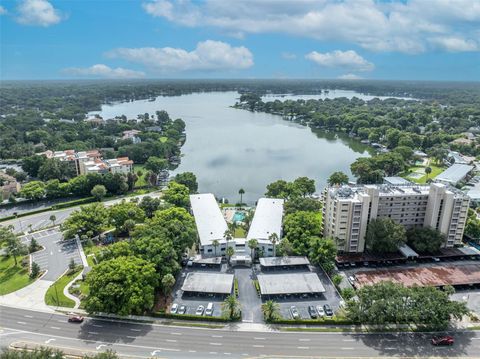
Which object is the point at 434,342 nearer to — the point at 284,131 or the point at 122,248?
the point at 122,248

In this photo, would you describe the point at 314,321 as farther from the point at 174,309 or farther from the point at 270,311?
the point at 174,309

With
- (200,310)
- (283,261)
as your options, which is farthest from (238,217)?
(200,310)

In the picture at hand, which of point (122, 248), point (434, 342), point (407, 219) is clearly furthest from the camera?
point (407, 219)

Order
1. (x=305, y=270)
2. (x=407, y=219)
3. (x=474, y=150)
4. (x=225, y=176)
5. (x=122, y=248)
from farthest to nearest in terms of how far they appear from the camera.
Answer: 1. (x=474, y=150)
2. (x=225, y=176)
3. (x=407, y=219)
4. (x=305, y=270)
5. (x=122, y=248)

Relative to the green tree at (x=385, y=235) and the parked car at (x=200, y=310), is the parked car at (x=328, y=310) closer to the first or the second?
the parked car at (x=200, y=310)

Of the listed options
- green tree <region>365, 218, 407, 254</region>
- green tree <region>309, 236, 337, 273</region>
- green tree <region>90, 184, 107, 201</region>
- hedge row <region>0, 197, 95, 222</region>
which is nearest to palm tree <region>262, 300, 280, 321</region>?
green tree <region>309, 236, 337, 273</region>

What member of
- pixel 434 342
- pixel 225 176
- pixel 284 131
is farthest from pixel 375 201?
pixel 284 131
